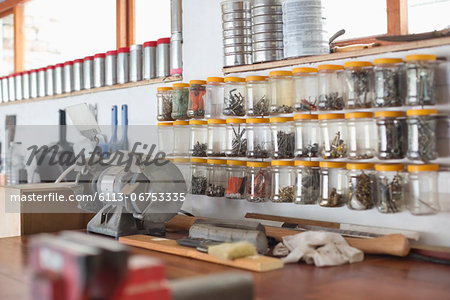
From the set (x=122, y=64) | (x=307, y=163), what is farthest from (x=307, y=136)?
(x=122, y=64)

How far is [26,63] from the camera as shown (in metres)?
5.01

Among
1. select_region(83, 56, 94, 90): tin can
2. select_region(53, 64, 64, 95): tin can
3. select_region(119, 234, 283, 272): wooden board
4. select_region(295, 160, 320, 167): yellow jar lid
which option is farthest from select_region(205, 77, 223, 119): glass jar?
select_region(53, 64, 64, 95): tin can

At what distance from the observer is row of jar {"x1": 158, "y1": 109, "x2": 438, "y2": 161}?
1.84m

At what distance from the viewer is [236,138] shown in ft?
7.96

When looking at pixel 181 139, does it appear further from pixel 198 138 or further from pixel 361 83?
pixel 361 83

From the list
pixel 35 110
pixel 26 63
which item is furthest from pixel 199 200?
pixel 26 63

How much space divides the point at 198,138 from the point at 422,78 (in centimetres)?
114

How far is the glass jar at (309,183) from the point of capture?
2.12 meters

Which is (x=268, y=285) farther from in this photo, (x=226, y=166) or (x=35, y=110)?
(x=35, y=110)

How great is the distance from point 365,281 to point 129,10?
109 inches

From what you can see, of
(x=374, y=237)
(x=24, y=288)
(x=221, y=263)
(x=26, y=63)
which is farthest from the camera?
(x=26, y=63)

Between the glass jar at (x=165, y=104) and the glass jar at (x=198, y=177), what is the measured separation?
0.32 m

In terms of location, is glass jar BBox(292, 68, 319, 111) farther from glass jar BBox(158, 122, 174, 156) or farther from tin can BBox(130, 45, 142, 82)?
tin can BBox(130, 45, 142, 82)

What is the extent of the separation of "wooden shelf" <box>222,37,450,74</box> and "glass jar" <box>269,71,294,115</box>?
0.26 feet
